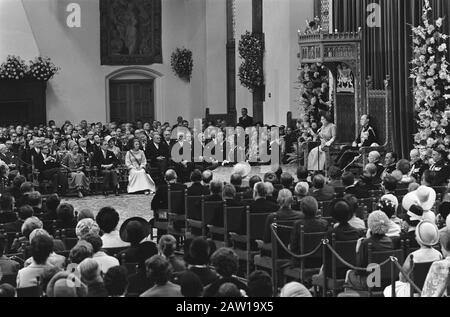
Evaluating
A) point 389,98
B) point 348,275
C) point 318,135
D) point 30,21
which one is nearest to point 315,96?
point 318,135

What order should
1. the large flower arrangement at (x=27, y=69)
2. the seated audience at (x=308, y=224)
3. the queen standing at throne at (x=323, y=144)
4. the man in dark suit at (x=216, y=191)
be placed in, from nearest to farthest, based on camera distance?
the seated audience at (x=308, y=224) → the man in dark suit at (x=216, y=191) → the queen standing at throne at (x=323, y=144) → the large flower arrangement at (x=27, y=69)

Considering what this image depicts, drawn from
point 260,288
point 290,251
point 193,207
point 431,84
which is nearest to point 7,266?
point 290,251

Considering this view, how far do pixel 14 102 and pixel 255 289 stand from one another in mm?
21817

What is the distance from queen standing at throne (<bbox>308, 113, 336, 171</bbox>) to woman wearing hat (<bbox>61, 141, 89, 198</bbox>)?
16.8ft

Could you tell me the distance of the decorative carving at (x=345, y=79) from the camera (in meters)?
22.4

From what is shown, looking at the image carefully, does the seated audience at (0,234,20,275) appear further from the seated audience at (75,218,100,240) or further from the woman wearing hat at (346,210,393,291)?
the woman wearing hat at (346,210,393,291)

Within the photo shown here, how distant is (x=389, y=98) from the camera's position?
2094 centimetres

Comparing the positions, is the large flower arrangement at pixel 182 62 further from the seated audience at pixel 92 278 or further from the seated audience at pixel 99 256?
the seated audience at pixel 92 278

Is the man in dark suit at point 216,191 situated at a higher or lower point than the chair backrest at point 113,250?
higher

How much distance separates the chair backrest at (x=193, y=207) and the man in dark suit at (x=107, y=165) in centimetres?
773

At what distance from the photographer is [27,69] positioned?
27828 millimetres

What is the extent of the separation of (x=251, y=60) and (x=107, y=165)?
8737mm

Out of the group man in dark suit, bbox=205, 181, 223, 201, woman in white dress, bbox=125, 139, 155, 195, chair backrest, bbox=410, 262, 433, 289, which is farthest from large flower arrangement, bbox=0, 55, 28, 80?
chair backrest, bbox=410, 262, 433, 289

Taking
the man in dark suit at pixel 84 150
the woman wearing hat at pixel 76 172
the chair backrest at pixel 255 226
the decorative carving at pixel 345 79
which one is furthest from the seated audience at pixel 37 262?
the decorative carving at pixel 345 79
